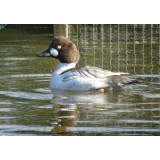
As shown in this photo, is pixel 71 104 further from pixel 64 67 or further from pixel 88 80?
pixel 64 67

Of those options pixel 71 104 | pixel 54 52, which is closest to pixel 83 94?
pixel 71 104

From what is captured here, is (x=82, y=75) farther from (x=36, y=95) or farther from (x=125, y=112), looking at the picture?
(x=125, y=112)

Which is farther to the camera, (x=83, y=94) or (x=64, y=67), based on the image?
(x=64, y=67)

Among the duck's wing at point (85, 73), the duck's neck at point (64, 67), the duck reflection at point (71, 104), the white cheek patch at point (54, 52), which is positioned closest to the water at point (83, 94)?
the duck reflection at point (71, 104)

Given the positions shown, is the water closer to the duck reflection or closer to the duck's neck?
the duck reflection

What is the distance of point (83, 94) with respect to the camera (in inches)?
462

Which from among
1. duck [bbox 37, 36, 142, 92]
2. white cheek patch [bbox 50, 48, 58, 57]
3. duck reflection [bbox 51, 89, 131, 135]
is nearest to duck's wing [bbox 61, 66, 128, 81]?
duck [bbox 37, 36, 142, 92]

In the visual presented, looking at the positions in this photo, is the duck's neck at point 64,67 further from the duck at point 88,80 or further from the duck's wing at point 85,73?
the duck's wing at point 85,73

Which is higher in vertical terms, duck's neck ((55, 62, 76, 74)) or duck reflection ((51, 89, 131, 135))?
duck's neck ((55, 62, 76, 74))

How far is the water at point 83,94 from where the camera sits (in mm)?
9289

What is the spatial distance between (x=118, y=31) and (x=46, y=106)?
10574 mm

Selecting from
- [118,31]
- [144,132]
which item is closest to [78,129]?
[144,132]

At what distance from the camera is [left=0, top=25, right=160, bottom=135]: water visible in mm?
9289

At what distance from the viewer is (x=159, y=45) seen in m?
17.7
